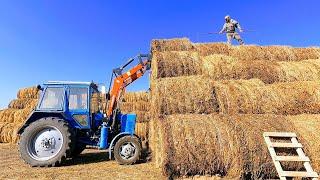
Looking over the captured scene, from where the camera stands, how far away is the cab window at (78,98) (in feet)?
35.5

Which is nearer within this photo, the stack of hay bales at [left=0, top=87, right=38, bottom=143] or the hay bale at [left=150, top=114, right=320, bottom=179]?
the hay bale at [left=150, top=114, right=320, bottom=179]

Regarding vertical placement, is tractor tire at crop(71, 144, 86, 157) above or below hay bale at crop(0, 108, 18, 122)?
below

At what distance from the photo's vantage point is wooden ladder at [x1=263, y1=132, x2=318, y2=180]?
7.29 m

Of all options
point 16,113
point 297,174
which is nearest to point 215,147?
point 297,174

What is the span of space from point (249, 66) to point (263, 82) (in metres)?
0.58

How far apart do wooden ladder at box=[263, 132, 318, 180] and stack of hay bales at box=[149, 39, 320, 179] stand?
173mm

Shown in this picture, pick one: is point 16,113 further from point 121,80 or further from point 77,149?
point 121,80

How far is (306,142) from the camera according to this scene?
794cm

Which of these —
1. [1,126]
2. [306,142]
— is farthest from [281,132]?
[1,126]

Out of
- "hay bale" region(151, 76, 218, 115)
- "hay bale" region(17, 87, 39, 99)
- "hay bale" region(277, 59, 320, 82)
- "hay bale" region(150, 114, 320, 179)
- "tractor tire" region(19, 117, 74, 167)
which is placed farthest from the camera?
"hay bale" region(17, 87, 39, 99)

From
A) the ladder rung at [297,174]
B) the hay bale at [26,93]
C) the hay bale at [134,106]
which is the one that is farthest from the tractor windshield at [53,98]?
the hay bale at [26,93]

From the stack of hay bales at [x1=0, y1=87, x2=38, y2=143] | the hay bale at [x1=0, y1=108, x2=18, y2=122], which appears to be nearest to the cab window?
the stack of hay bales at [x1=0, y1=87, x2=38, y2=143]

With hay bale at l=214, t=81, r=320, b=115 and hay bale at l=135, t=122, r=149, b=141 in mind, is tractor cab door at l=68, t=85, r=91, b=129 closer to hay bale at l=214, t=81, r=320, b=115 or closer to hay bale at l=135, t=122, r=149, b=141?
hay bale at l=214, t=81, r=320, b=115

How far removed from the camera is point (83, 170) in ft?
30.7
